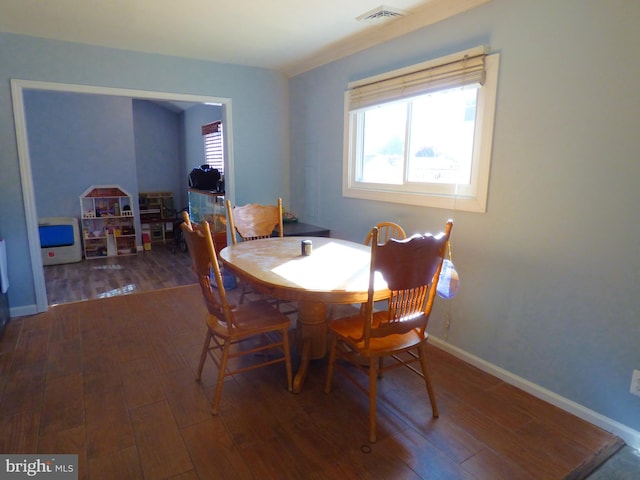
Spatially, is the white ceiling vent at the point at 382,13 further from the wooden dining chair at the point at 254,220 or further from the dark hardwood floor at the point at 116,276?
the dark hardwood floor at the point at 116,276

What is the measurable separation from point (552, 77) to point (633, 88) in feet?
1.22

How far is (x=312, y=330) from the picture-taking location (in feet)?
7.84

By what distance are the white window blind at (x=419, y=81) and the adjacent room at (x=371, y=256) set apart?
0.04ft

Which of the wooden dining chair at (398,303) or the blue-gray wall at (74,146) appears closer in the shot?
the wooden dining chair at (398,303)

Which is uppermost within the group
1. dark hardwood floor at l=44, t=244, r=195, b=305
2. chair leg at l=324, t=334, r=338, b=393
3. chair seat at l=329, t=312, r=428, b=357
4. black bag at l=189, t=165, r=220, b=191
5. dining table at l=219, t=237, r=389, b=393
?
black bag at l=189, t=165, r=220, b=191

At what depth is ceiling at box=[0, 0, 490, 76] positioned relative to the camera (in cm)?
241

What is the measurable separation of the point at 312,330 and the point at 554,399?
139 centimetres

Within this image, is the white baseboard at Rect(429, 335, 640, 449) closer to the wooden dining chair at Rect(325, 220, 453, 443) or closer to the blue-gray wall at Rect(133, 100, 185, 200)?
the wooden dining chair at Rect(325, 220, 453, 443)

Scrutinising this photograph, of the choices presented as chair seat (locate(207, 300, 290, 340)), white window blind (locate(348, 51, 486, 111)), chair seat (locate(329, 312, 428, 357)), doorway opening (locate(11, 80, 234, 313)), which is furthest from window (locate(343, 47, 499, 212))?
doorway opening (locate(11, 80, 234, 313))

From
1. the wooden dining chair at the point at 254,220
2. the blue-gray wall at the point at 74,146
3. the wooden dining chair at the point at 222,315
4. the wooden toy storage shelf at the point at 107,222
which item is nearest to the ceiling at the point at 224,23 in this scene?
the wooden dining chair at the point at 254,220

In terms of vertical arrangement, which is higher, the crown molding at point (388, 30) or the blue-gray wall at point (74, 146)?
the crown molding at point (388, 30)

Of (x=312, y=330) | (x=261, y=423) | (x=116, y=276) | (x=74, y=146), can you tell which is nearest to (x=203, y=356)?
(x=261, y=423)

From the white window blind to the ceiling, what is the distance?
295 mm

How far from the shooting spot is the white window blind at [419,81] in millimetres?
2242
